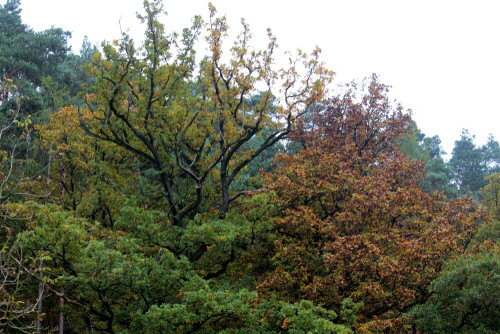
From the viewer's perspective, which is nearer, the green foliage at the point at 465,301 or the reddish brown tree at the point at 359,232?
the green foliage at the point at 465,301

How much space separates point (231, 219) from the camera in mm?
15766

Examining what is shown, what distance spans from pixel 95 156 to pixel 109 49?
4.82 metres

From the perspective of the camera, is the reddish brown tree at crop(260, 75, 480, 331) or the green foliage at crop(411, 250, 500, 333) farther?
the reddish brown tree at crop(260, 75, 480, 331)

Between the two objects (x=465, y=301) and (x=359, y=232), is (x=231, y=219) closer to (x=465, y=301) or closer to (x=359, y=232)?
(x=359, y=232)

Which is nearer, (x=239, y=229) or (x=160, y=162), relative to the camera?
(x=239, y=229)

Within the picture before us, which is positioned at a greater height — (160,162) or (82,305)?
(160,162)

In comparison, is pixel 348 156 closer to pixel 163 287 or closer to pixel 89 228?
pixel 163 287

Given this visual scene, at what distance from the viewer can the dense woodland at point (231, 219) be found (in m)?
11.6

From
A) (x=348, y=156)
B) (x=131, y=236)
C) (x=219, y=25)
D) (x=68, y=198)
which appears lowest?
(x=131, y=236)

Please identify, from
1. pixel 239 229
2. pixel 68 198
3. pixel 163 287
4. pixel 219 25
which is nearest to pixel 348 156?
pixel 239 229

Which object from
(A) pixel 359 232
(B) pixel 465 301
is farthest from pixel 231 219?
(B) pixel 465 301

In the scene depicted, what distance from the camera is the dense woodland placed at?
1164 centimetres

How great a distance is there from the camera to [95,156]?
17.5 meters

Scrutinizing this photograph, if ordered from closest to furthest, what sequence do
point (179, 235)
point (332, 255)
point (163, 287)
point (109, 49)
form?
point (332, 255), point (163, 287), point (109, 49), point (179, 235)
